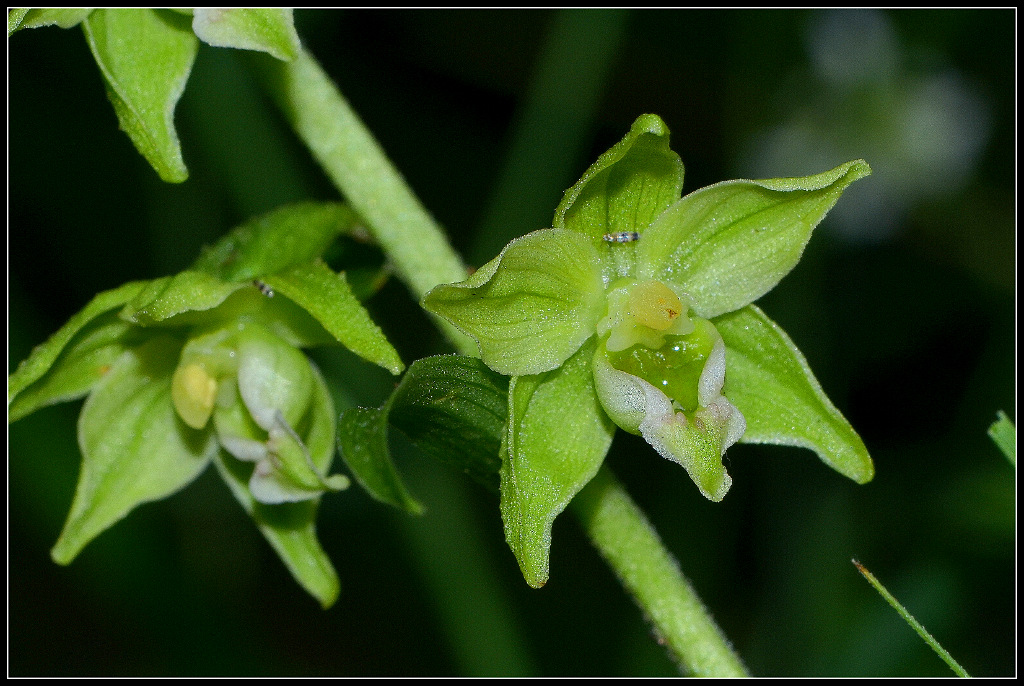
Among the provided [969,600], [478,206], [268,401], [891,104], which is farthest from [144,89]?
[891,104]

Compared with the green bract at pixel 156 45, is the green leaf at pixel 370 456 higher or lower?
lower

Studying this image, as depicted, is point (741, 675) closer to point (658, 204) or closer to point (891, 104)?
point (658, 204)

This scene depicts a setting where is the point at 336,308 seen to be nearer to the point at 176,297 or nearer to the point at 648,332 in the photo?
the point at 176,297

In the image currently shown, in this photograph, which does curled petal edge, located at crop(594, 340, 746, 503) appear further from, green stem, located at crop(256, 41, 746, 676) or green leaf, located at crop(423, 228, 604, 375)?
green stem, located at crop(256, 41, 746, 676)

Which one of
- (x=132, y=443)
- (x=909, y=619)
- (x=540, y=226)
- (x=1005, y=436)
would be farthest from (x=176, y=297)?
(x=540, y=226)

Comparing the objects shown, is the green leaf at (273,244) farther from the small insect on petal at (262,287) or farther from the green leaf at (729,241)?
the green leaf at (729,241)

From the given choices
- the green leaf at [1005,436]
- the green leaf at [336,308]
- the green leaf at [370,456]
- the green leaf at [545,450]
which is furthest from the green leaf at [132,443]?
the green leaf at [1005,436]

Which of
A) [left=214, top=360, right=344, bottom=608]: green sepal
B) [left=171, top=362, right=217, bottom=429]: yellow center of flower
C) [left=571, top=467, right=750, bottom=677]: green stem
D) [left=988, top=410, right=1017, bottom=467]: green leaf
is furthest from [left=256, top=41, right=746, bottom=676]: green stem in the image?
[left=988, top=410, right=1017, bottom=467]: green leaf
